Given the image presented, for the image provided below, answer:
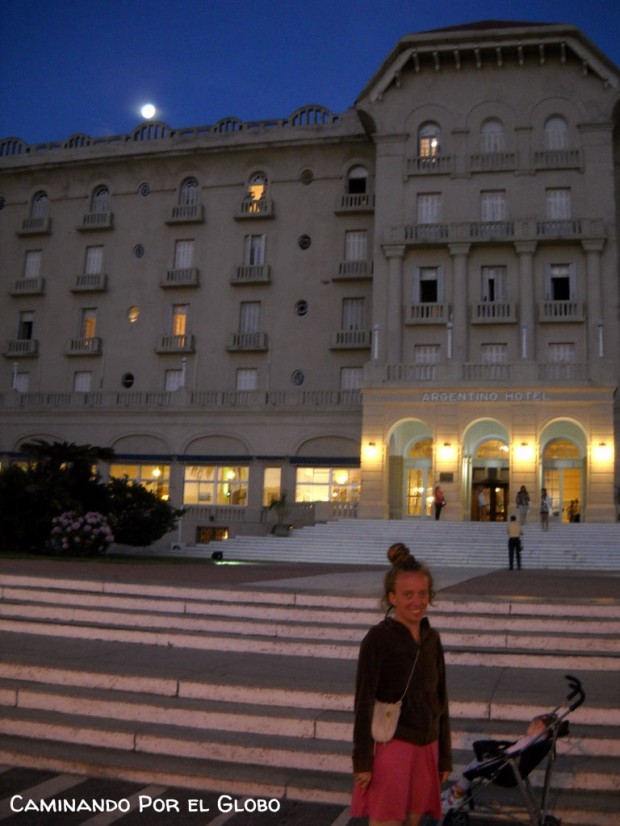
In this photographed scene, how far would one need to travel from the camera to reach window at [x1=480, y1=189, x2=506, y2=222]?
35156mm

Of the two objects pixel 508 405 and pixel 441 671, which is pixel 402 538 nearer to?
pixel 508 405

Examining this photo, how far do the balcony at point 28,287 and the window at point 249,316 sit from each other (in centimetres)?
1152

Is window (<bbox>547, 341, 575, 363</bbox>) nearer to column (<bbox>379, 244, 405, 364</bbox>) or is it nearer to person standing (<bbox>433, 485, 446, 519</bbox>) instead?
column (<bbox>379, 244, 405, 364</bbox>)

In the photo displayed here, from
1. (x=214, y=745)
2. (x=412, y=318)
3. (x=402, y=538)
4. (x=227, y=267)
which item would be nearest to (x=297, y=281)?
(x=227, y=267)

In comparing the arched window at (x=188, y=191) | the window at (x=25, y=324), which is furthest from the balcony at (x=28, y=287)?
the arched window at (x=188, y=191)

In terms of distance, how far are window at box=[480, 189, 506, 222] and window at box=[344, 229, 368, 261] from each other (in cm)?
587

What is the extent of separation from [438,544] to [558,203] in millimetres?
18149

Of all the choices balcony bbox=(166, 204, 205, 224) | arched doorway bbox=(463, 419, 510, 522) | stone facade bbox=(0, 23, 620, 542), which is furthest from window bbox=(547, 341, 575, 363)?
balcony bbox=(166, 204, 205, 224)

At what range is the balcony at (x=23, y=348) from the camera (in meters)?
41.2

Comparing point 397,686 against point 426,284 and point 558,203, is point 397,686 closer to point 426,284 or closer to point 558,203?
point 426,284

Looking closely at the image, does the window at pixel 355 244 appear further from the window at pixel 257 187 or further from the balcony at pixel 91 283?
the balcony at pixel 91 283

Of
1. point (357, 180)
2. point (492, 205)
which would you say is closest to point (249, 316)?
point (357, 180)

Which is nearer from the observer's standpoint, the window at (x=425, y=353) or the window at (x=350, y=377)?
the window at (x=425, y=353)

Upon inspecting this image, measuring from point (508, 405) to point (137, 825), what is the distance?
2701 cm
